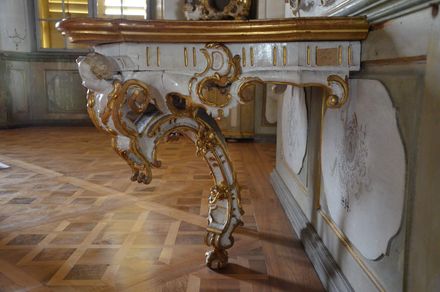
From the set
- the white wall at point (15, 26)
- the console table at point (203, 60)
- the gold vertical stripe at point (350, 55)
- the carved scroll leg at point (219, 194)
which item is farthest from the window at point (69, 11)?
the gold vertical stripe at point (350, 55)

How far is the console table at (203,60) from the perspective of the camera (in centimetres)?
90

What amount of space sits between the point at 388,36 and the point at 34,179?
2167 millimetres

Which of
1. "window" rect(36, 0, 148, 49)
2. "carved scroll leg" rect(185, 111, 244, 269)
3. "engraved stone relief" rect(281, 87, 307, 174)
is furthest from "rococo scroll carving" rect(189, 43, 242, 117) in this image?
"window" rect(36, 0, 148, 49)

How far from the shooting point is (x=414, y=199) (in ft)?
2.33

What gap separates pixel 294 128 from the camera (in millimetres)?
1792

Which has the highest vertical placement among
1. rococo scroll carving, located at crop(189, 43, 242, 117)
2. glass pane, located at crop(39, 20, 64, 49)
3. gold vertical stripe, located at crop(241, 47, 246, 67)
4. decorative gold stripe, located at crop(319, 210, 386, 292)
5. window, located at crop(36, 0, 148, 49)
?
window, located at crop(36, 0, 148, 49)

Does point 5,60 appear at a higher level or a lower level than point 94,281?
higher

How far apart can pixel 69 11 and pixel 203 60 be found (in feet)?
16.1

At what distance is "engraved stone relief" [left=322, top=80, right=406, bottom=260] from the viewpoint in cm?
79

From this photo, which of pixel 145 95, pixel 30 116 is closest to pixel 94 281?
pixel 145 95

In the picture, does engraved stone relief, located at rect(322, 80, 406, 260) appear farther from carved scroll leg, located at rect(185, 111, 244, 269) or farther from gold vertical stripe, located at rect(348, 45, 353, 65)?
carved scroll leg, located at rect(185, 111, 244, 269)

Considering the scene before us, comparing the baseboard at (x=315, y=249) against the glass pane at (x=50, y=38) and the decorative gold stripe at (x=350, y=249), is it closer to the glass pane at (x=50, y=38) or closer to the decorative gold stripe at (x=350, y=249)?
the decorative gold stripe at (x=350, y=249)

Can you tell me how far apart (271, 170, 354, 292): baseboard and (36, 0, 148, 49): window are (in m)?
4.02

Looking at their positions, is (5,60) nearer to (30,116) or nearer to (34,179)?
(30,116)
